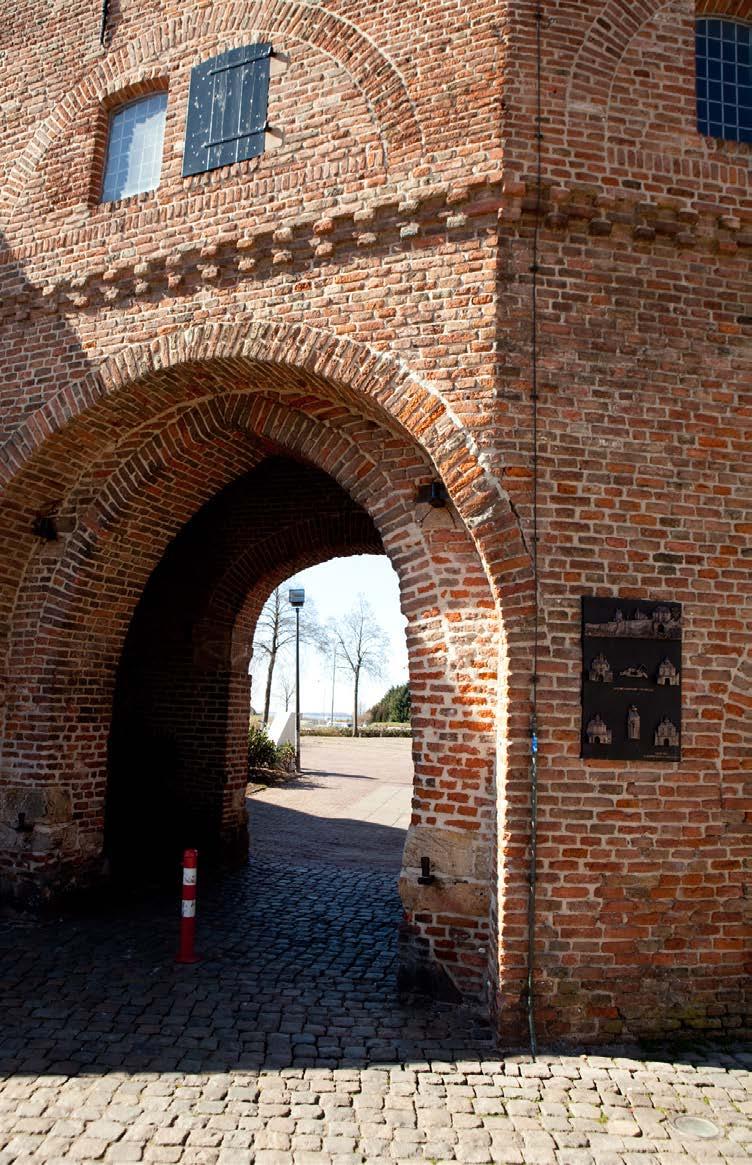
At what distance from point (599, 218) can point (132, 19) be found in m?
5.34

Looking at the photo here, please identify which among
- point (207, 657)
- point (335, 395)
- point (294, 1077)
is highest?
point (335, 395)

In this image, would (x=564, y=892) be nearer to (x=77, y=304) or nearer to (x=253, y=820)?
(x=77, y=304)

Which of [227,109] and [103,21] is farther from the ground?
[103,21]

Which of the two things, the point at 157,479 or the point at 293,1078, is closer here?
the point at 293,1078

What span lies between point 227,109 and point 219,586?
16.7ft

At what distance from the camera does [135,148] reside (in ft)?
24.2

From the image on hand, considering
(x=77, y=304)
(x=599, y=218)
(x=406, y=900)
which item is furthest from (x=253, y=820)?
(x=599, y=218)

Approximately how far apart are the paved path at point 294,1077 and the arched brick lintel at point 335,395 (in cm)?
273

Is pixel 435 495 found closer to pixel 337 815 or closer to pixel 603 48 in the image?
pixel 603 48

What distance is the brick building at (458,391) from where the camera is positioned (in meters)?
4.88

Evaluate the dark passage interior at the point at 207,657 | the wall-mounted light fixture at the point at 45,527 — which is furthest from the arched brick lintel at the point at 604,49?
the wall-mounted light fixture at the point at 45,527

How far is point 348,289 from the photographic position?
5.76 m

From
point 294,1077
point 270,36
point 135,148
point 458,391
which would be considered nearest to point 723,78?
point 458,391

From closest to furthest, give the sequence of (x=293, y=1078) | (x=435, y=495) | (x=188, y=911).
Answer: (x=293, y=1078) → (x=435, y=495) → (x=188, y=911)
